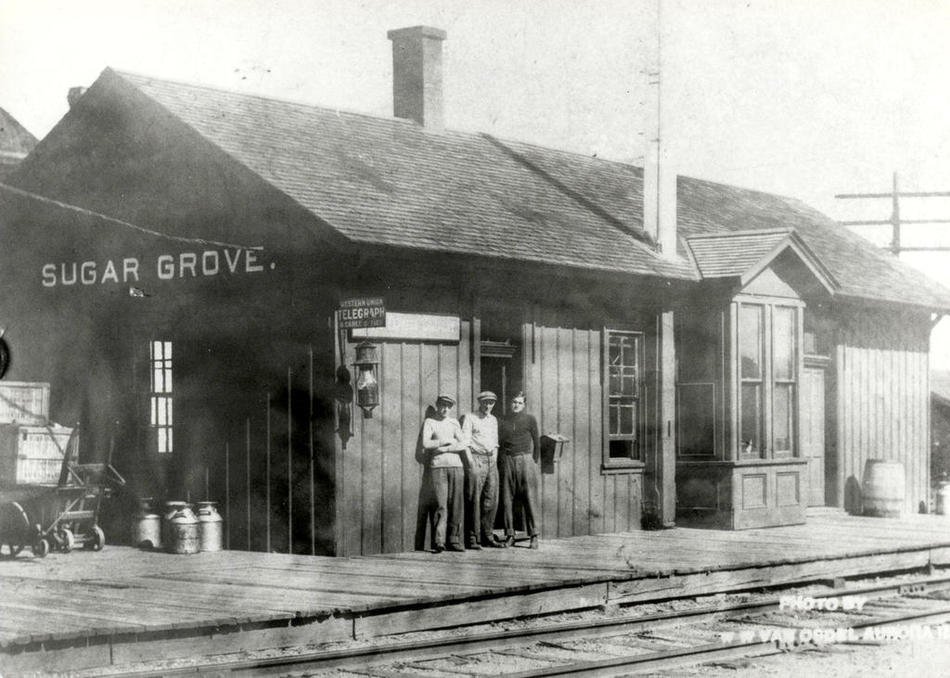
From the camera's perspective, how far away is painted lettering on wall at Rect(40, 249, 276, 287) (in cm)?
1409

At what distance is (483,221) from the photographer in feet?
50.9

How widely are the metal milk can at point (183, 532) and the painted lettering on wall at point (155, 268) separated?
2346 mm

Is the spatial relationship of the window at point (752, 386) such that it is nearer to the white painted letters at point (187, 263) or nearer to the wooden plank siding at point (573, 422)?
the wooden plank siding at point (573, 422)

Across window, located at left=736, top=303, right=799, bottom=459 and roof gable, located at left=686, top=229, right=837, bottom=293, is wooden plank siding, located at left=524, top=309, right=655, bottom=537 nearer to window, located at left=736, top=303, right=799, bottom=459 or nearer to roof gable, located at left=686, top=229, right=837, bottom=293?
window, located at left=736, top=303, right=799, bottom=459

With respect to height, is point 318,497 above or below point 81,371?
below

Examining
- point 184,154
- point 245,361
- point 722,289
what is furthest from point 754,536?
point 184,154

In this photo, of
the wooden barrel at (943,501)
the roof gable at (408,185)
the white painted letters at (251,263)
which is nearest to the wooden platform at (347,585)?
the white painted letters at (251,263)

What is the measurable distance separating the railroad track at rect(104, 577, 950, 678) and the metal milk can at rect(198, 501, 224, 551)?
4.32 metres

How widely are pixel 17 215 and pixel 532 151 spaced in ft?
23.3

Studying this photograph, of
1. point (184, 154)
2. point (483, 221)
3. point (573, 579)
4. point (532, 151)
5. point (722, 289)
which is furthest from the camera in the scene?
point (532, 151)

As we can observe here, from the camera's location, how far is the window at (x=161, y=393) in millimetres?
15156

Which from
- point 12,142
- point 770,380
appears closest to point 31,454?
point 770,380

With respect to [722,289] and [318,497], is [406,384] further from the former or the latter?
[722,289]

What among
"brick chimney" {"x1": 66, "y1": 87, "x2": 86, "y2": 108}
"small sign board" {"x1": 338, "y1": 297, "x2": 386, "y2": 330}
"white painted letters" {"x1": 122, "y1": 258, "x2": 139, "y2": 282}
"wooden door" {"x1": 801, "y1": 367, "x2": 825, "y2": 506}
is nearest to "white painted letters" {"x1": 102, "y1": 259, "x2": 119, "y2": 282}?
"white painted letters" {"x1": 122, "y1": 258, "x2": 139, "y2": 282}
